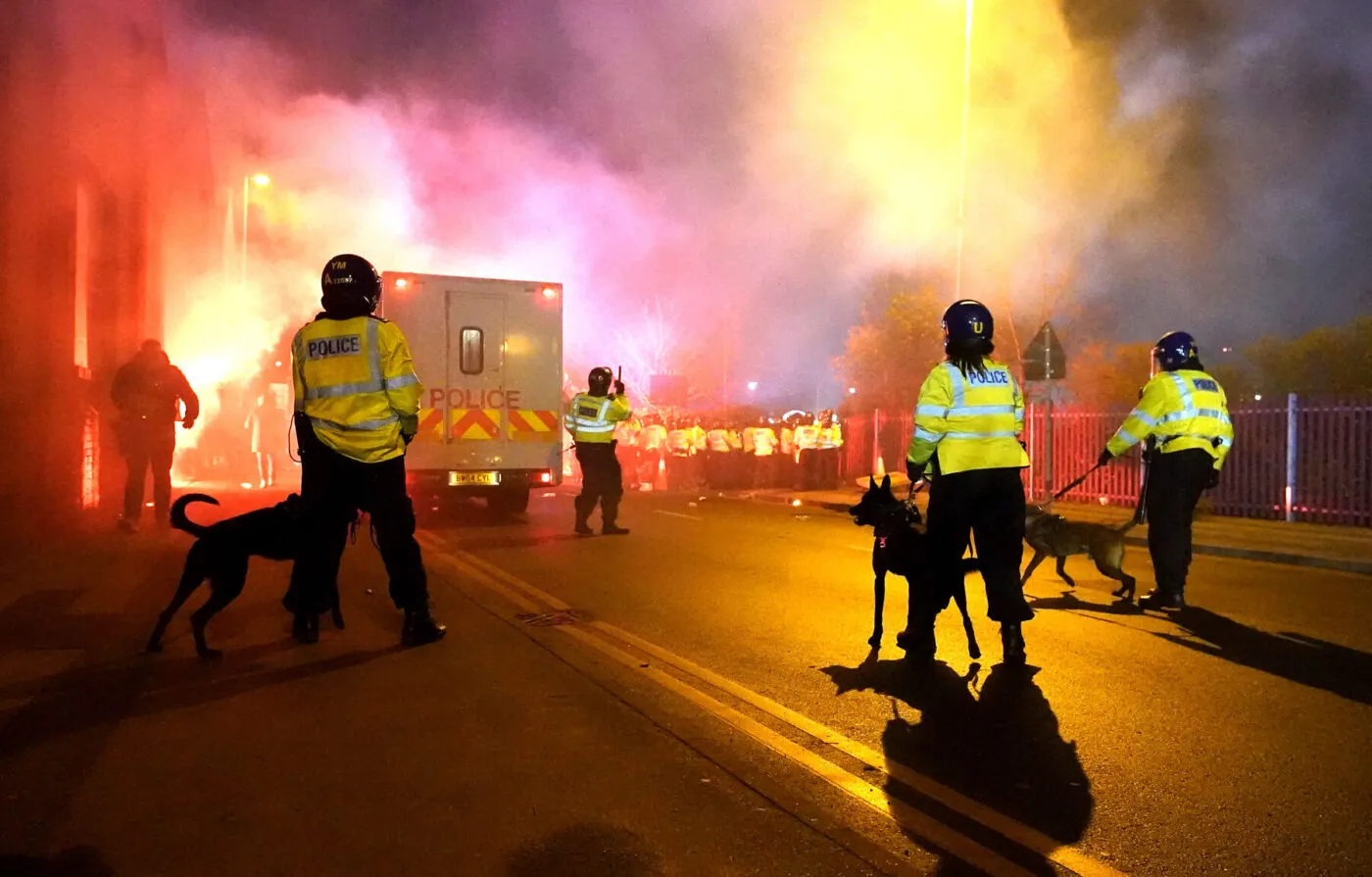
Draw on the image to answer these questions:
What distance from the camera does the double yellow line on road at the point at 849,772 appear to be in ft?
9.48

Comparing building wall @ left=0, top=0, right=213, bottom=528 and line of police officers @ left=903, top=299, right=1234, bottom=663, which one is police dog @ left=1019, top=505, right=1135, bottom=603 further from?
building wall @ left=0, top=0, right=213, bottom=528

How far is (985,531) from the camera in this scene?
5016 mm

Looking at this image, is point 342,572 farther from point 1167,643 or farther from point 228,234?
point 228,234

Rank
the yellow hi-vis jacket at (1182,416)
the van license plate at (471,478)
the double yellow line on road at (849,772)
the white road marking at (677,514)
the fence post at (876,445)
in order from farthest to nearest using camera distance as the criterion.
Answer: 1. the fence post at (876,445)
2. the white road marking at (677,514)
3. the van license plate at (471,478)
4. the yellow hi-vis jacket at (1182,416)
5. the double yellow line on road at (849,772)

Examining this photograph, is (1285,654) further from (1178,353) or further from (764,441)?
(764,441)

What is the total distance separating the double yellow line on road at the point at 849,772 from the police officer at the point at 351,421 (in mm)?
1334

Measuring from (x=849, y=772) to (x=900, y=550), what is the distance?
1754 mm

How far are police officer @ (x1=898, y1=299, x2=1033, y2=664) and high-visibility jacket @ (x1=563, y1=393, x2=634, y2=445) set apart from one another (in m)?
5.73

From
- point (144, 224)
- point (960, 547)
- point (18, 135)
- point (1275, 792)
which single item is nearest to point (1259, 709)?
point (1275, 792)

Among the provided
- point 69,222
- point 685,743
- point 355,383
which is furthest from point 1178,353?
point 69,222

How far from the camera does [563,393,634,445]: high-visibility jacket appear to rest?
1045 cm

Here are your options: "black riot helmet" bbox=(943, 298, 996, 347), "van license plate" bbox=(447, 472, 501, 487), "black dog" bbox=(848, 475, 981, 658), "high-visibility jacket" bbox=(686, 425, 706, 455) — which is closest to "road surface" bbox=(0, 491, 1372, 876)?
"black dog" bbox=(848, 475, 981, 658)

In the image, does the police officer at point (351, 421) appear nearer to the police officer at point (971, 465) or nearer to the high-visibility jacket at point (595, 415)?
the police officer at point (971, 465)

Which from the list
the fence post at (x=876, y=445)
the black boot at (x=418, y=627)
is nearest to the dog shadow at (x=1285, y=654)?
the black boot at (x=418, y=627)
